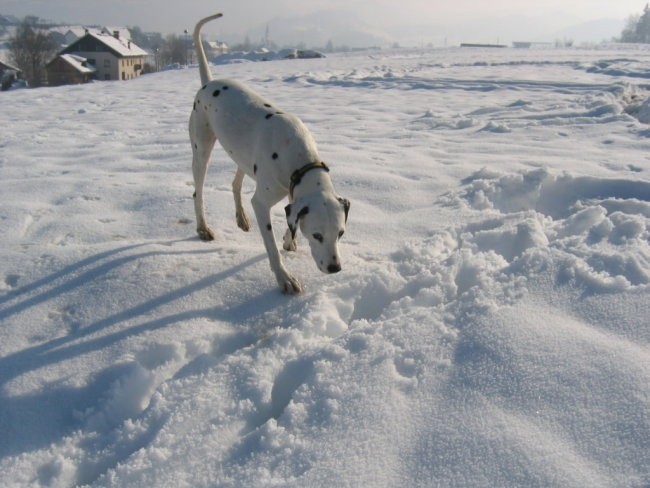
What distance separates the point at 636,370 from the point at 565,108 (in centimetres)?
904

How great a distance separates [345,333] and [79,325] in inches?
68.1

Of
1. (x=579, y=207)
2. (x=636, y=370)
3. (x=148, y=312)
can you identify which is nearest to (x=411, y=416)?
(x=636, y=370)

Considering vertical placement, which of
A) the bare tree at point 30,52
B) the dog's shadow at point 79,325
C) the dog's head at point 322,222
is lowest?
the dog's shadow at point 79,325

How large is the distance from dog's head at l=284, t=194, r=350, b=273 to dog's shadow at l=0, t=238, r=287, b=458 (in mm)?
501

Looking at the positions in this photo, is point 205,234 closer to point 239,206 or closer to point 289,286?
point 239,206

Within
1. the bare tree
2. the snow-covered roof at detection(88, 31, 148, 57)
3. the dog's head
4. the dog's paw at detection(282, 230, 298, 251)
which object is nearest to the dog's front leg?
the dog's head

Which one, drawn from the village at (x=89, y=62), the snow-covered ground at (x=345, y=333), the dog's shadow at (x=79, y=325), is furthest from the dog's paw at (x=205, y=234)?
the village at (x=89, y=62)

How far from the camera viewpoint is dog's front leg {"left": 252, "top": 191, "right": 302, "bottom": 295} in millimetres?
3562

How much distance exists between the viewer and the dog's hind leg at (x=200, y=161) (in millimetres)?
4434

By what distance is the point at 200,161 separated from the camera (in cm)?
452

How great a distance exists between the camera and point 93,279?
11.9 ft

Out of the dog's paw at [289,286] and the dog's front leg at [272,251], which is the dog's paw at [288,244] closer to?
the dog's front leg at [272,251]

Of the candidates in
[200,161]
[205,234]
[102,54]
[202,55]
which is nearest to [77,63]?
[102,54]

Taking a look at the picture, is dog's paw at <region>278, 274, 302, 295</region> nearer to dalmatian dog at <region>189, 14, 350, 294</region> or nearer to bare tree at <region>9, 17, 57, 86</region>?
dalmatian dog at <region>189, 14, 350, 294</region>
